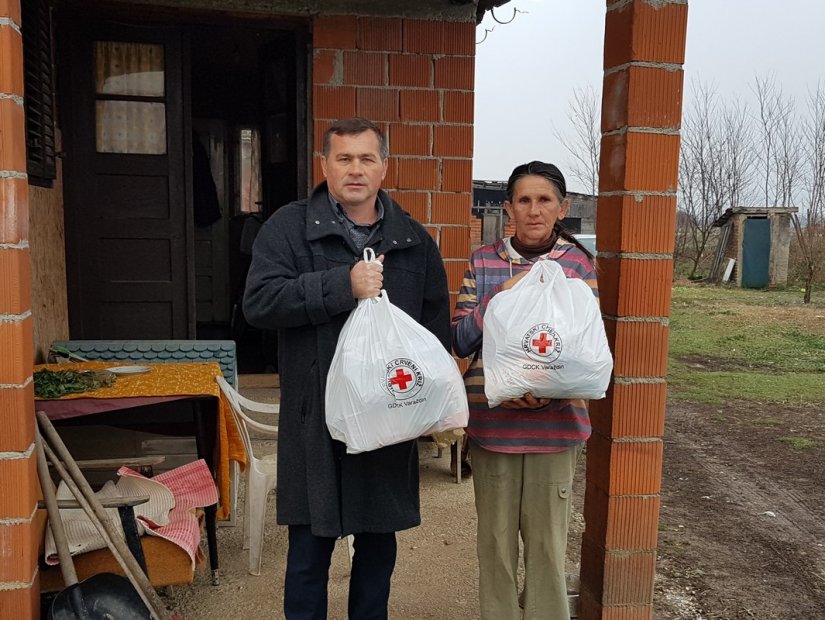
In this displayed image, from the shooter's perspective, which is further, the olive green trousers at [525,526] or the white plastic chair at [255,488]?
the white plastic chair at [255,488]

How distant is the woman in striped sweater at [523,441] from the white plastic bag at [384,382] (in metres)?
0.29

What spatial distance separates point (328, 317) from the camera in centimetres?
201

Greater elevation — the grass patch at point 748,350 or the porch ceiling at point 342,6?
the porch ceiling at point 342,6

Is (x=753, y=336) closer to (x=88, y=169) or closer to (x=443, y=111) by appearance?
(x=443, y=111)

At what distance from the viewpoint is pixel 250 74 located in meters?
7.72

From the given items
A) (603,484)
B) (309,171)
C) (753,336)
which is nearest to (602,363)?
(603,484)

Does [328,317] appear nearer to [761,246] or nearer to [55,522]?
[55,522]

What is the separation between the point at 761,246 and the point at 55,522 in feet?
66.6

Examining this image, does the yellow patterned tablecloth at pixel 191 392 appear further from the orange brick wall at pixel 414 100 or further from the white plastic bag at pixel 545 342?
the orange brick wall at pixel 414 100

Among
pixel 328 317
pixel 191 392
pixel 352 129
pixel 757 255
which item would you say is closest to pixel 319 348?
pixel 328 317

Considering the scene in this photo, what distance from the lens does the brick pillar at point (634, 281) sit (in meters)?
2.37

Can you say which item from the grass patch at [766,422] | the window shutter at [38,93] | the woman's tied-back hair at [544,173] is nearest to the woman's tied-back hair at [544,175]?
the woman's tied-back hair at [544,173]

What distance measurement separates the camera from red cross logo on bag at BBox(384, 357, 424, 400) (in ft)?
6.40

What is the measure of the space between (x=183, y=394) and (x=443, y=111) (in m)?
2.26
